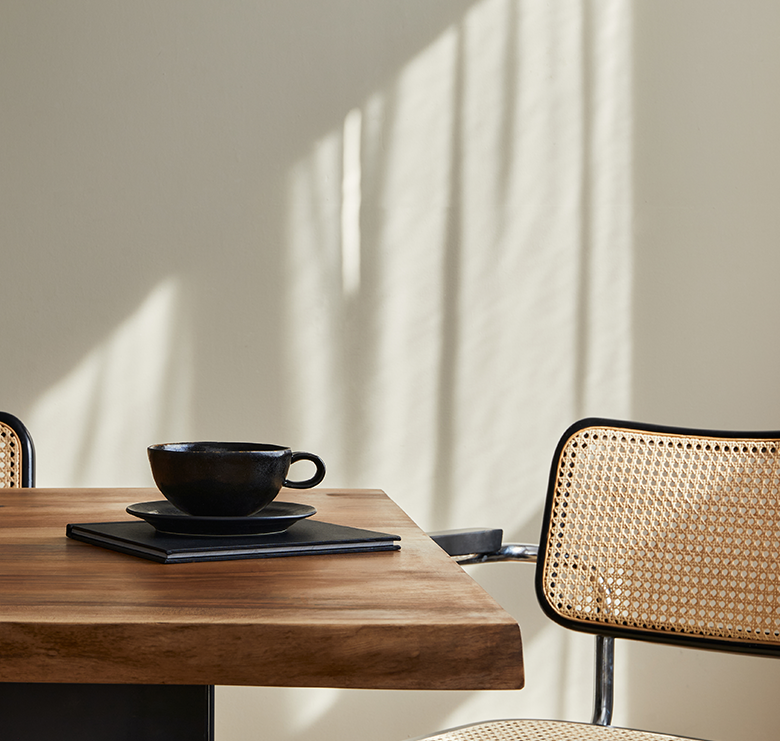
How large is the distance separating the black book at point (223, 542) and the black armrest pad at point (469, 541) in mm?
520

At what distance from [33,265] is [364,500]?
1.11m

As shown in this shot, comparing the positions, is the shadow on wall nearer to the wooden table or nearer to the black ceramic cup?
the black ceramic cup

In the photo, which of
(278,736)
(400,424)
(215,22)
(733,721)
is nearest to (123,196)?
(215,22)

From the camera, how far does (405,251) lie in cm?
167

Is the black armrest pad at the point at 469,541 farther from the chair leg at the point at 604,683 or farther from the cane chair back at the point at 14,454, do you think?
the cane chair back at the point at 14,454

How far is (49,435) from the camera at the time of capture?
5.32 ft

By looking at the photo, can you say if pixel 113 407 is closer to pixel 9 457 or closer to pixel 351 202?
pixel 9 457

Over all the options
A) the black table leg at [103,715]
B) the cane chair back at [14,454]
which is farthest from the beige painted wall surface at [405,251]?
the black table leg at [103,715]

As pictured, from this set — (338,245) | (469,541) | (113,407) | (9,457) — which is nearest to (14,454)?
(9,457)

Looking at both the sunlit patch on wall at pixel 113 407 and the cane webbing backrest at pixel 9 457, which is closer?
the cane webbing backrest at pixel 9 457

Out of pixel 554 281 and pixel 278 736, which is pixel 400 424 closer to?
pixel 554 281

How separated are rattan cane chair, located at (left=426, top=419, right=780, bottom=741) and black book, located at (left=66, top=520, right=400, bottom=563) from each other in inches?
20.0

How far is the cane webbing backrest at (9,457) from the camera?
115 cm

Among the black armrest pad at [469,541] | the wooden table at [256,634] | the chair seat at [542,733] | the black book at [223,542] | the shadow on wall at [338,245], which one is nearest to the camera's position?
the wooden table at [256,634]
